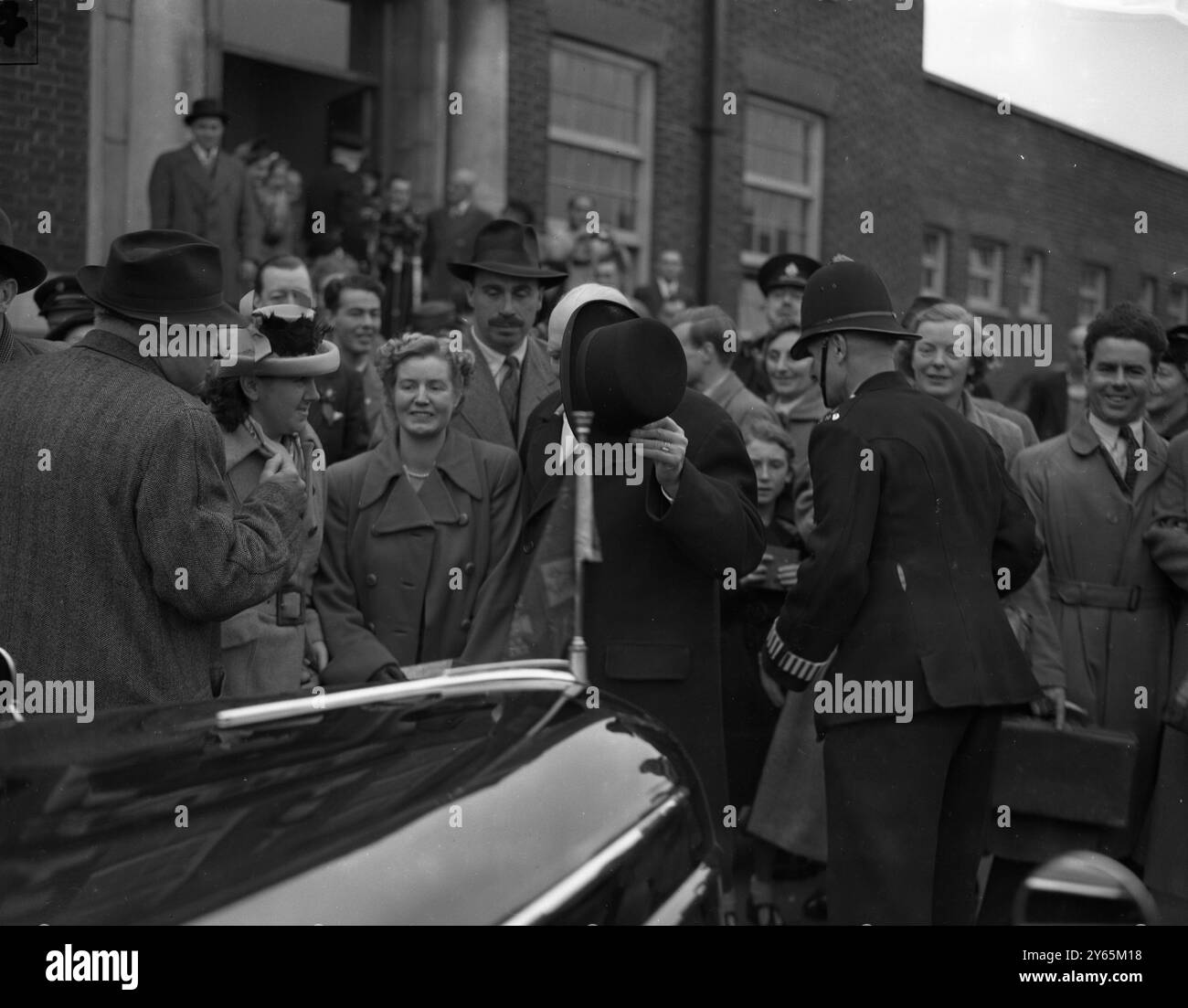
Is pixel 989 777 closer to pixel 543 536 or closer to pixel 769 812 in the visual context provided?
pixel 769 812

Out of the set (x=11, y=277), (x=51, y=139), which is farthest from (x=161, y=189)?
(x=11, y=277)

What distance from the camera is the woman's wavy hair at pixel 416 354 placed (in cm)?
443

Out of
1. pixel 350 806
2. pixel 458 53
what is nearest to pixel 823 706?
pixel 350 806

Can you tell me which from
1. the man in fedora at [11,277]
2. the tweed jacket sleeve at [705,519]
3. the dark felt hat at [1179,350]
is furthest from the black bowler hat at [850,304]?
the dark felt hat at [1179,350]

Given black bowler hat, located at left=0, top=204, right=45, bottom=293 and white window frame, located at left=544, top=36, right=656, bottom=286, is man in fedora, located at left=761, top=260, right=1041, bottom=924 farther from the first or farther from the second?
white window frame, located at left=544, top=36, right=656, bottom=286

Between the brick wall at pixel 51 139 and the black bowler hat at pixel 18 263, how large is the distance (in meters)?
5.39

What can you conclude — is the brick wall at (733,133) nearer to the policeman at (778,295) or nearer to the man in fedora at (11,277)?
the policeman at (778,295)

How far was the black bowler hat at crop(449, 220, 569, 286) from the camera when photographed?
17.7ft

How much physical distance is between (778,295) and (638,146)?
20.8 feet

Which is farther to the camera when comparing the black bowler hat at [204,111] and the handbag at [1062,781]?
the black bowler hat at [204,111]

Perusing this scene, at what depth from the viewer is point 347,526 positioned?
421 centimetres

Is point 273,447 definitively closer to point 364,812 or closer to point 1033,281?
point 364,812

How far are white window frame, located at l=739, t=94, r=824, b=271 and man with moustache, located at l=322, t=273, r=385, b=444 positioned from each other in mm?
5551

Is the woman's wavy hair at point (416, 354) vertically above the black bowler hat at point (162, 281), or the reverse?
the black bowler hat at point (162, 281)
